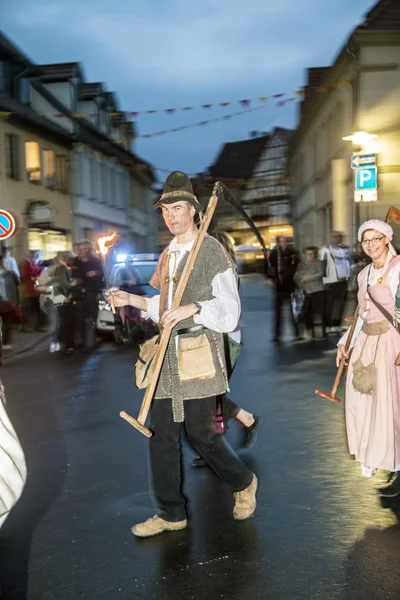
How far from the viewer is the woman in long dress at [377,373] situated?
16.4ft

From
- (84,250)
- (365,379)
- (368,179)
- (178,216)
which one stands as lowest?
(365,379)

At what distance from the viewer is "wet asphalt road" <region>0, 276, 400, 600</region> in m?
3.75

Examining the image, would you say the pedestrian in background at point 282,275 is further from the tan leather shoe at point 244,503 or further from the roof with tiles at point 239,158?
the roof with tiles at point 239,158

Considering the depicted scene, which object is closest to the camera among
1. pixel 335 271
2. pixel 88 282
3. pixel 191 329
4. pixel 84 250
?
pixel 191 329

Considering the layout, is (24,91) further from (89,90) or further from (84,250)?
(84,250)

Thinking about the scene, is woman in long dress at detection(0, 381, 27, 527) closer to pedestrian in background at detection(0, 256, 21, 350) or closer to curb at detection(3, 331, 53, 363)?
curb at detection(3, 331, 53, 363)

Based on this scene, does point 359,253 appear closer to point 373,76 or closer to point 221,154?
point 373,76

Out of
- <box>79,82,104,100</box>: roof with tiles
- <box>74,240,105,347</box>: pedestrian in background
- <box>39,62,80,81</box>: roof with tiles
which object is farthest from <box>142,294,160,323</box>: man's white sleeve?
<box>79,82,104,100</box>: roof with tiles

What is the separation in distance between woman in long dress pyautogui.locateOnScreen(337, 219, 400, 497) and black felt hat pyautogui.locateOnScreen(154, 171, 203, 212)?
1306 millimetres

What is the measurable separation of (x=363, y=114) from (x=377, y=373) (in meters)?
18.3

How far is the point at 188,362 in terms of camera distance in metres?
4.31

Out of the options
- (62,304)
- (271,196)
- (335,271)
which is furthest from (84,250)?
(271,196)

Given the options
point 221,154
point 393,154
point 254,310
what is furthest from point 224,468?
point 221,154

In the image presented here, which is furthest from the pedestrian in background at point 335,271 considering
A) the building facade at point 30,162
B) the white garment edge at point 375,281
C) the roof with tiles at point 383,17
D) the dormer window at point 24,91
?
the dormer window at point 24,91
